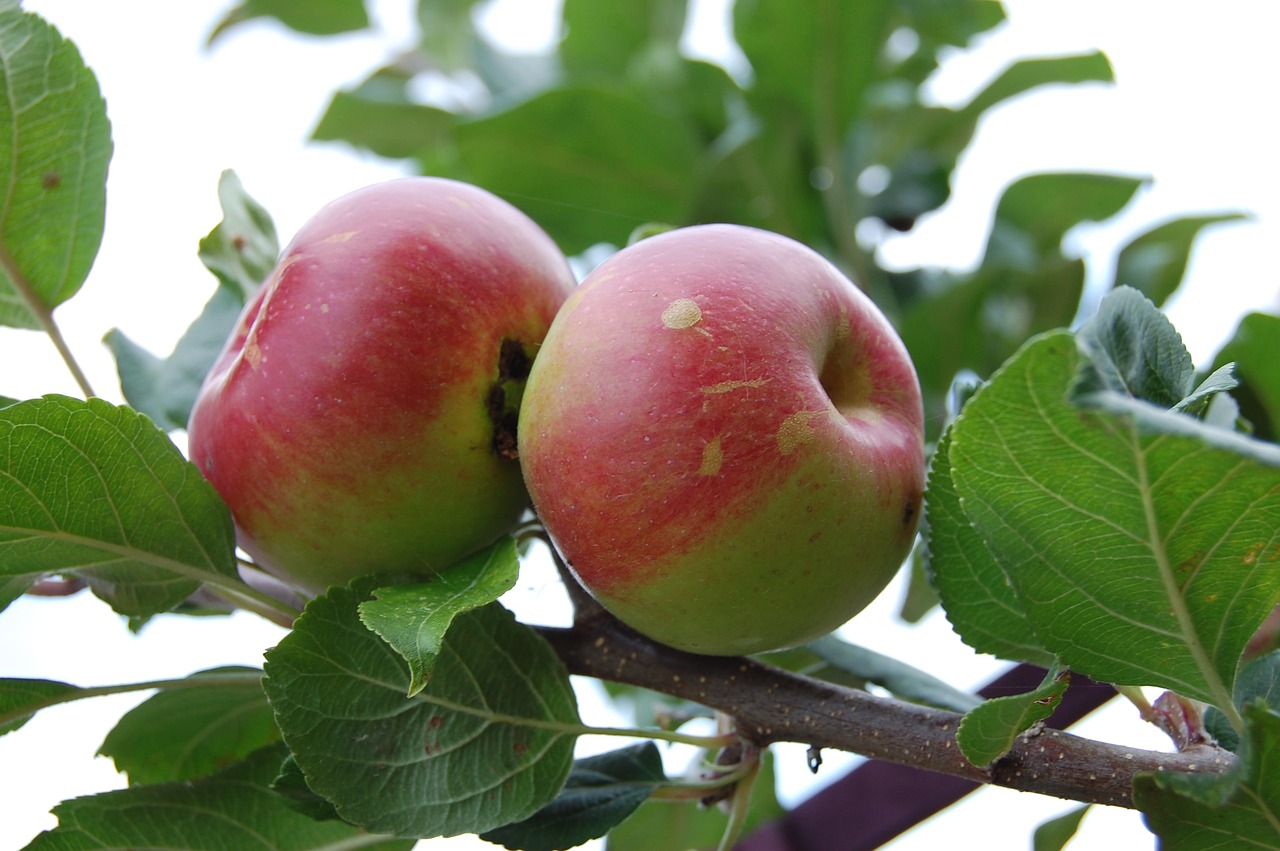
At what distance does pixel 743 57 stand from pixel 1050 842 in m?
0.99

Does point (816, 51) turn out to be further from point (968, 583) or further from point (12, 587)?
point (12, 587)

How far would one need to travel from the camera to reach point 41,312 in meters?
0.73

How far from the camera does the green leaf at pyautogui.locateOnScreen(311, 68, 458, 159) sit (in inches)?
56.7

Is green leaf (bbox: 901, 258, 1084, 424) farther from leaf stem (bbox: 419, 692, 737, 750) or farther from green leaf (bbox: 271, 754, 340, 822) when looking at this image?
green leaf (bbox: 271, 754, 340, 822)

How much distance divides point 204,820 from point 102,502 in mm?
218

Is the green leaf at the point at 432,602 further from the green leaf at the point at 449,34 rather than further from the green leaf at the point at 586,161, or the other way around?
the green leaf at the point at 449,34

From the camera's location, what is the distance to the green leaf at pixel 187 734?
2.38ft

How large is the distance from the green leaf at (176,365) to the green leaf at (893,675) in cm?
50

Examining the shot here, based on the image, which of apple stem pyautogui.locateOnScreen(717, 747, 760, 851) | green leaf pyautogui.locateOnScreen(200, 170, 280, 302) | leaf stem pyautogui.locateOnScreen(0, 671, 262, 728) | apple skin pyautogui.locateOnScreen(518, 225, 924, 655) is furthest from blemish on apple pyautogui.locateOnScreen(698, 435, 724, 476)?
green leaf pyautogui.locateOnScreen(200, 170, 280, 302)

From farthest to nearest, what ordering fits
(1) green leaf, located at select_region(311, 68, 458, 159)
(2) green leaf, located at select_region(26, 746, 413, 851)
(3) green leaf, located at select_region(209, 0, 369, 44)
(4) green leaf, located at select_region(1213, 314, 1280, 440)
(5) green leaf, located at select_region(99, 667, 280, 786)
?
(3) green leaf, located at select_region(209, 0, 369, 44) < (1) green leaf, located at select_region(311, 68, 458, 159) < (4) green leaf, located at select_region(1213, 314, 1280, 440) < (5) green leaf, located at select_region(99, 667, 280, 786) < (2) green leaf, located at select_region(26, 746, 413, 851)

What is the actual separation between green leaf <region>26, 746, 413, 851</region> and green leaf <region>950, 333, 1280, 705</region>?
447 millimetres

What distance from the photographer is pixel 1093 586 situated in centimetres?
48

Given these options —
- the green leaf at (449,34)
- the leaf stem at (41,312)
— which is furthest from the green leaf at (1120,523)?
the green leaf at (449,34)

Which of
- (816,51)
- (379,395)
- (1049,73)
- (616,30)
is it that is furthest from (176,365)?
(1049,73)
